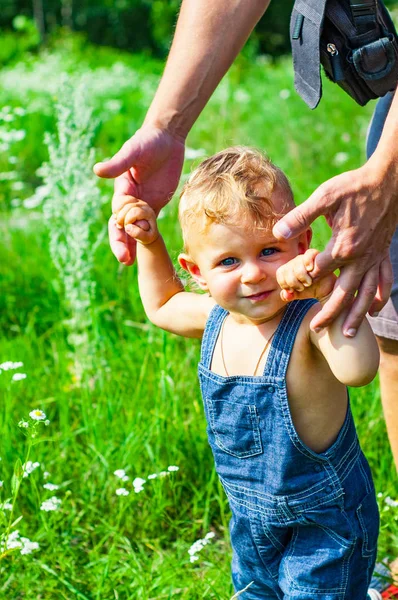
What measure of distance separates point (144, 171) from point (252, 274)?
0.60 m

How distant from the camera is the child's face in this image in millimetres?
1711

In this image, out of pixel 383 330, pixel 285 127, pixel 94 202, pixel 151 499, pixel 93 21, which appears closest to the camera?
pixel 383 330

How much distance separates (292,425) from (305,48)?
82 cm

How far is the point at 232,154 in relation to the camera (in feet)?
5.97

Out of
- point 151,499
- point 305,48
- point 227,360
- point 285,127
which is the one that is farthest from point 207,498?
point 285,127

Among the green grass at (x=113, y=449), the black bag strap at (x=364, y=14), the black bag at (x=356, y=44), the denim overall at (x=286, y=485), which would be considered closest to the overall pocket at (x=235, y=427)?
the denim overall at (x=286, y=485)

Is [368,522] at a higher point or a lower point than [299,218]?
lower

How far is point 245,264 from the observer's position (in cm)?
173

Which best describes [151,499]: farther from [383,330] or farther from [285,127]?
[285,127]

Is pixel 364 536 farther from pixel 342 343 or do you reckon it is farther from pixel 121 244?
pixel 121 244

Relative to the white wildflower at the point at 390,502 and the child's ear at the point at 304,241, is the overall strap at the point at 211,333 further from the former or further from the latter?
the white wildflower at the point at 390,502

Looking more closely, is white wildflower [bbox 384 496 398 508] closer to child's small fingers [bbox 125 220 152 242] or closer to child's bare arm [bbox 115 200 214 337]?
child's bare arm [bbox 115 200 214 337]

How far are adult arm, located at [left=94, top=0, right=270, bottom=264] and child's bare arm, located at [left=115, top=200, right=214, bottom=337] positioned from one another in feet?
0.72

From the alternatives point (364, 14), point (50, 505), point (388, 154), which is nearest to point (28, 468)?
point (50, 505)
